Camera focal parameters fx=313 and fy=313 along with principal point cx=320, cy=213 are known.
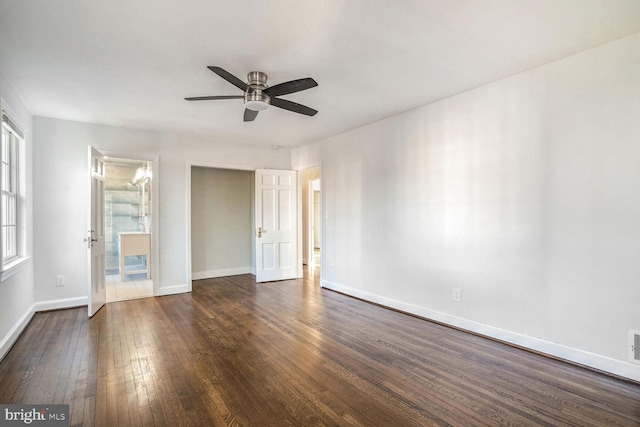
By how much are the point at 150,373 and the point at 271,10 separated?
2811 mm

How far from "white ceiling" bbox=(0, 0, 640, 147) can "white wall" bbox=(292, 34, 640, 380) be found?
1.08 ft

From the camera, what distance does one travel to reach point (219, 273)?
6371 mm

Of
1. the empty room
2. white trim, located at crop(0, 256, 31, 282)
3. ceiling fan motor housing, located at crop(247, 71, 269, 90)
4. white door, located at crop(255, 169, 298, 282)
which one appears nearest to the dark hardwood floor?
the empty room

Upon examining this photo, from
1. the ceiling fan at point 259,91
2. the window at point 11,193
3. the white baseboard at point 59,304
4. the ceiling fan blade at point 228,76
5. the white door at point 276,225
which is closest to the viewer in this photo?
the ceiling fan blade at point 228,76

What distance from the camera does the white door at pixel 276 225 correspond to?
18.9 feet

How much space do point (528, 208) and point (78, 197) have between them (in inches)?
216

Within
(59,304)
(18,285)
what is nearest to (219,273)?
(59,304)

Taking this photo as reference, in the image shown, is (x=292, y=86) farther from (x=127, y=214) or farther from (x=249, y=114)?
(x=127, y=214)

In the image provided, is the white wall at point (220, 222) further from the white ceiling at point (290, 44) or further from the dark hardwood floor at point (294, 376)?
the white ceiling at point (290, 44)

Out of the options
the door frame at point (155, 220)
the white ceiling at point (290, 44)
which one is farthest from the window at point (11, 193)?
the door frame at point (155, 220)

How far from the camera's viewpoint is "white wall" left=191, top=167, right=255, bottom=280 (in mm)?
6172

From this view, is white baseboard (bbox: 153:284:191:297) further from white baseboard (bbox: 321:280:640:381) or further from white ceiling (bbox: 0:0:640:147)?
white baseboard (bbox: 321:280:640:381)

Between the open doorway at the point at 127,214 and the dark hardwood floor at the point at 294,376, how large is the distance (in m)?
2.55

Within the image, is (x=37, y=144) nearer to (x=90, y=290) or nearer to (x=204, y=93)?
(x=90, y=290)
